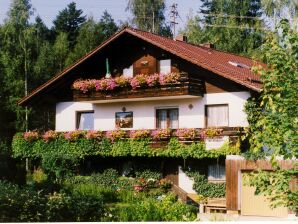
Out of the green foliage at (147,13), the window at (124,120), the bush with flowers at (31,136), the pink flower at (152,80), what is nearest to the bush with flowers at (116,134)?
the window at (124,120)

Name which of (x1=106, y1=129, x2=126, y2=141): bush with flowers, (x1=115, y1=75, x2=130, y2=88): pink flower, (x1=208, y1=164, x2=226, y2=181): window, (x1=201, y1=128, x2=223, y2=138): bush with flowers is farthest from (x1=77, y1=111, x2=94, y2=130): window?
(x1=201, y1=128, x2=223, y2=138): bush with flowers

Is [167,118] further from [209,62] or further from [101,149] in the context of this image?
[101,149]

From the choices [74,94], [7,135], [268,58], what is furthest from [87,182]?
[268,58]

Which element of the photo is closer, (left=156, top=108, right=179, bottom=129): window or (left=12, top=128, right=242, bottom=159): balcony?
(left=12, top=128, right=242, bottom=159): balcony

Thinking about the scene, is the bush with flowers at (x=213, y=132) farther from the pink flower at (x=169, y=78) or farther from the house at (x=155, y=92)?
the pink flower at (x=169, y=78)

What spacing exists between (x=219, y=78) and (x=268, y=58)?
15.6 meters

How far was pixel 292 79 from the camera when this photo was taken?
877 cm

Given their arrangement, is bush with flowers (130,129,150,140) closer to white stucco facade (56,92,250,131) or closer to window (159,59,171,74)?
white stucco facade (56,92,250,131)

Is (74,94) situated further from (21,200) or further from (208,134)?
(21,200)

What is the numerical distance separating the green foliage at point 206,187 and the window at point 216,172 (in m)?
0.32

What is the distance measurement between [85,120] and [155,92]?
5334 mm

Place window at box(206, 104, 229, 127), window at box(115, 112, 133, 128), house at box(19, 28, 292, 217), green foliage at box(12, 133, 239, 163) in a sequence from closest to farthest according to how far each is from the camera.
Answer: green foliage at box(12, 133, 239, 163)
house at box(19, 28, 292, 217)
window at box(206, 104, 229, 127)
window at box(115, 112, 133, 128)

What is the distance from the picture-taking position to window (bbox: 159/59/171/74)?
26.4 m

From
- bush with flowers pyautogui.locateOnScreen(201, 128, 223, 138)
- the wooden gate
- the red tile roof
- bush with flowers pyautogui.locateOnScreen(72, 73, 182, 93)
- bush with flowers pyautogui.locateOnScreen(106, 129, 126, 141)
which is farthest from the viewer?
bush with flowers pyautogui.locateOnScreen(106, 129, 126, 141)
